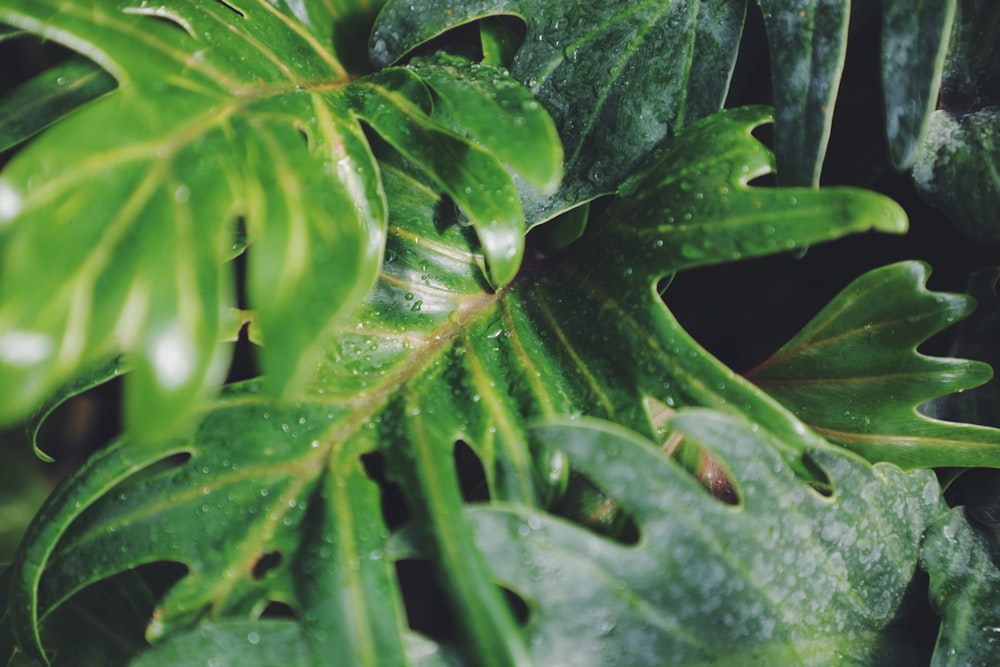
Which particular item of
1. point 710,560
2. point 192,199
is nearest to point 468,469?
point 710,560

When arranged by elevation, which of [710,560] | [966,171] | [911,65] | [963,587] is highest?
[911,65]

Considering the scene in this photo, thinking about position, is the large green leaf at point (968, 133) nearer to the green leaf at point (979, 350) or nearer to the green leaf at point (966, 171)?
the green leaf at point (966, 171)

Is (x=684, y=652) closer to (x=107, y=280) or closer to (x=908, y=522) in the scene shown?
(x=908, y=522)

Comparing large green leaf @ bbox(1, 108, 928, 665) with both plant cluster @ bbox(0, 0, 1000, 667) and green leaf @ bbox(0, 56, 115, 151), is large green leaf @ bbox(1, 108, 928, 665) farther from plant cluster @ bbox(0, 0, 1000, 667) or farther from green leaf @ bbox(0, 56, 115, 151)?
green leaf @ bbox(0, 56, 115, 151)

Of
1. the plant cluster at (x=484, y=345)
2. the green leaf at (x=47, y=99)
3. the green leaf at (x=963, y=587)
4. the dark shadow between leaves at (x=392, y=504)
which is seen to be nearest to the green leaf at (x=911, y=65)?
the plant cluster at (x=484, y=345)

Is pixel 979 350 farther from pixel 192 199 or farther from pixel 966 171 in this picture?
pixel 192 199

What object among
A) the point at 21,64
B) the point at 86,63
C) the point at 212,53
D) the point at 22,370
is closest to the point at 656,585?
the point at 22,370
